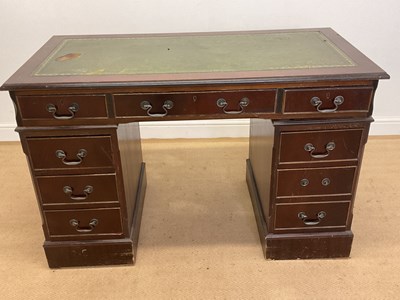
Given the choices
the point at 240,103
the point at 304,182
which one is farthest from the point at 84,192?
the point at 304,182

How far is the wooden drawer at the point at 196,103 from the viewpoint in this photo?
1444 millimetres

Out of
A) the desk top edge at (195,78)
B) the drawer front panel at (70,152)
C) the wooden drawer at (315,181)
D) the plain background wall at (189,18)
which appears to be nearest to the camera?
the desk top edge at (195,78)

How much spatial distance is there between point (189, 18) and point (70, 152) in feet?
4.30

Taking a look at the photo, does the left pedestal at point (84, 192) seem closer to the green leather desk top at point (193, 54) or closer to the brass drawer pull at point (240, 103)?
the green leather desk top at point (193, 54)

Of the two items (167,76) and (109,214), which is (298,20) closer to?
(167,76)

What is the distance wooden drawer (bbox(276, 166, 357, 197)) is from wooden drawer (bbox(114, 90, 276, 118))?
30 cm

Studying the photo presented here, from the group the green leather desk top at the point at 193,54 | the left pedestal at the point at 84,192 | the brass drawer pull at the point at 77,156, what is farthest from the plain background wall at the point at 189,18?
the brass drawer pull at the point at 77,156

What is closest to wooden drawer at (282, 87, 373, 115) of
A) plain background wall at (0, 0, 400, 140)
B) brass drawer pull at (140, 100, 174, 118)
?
brass drawer pull at (140, 100, 174, 118)

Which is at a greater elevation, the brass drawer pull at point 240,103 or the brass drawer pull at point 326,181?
the brass drawer pull at point 240,103

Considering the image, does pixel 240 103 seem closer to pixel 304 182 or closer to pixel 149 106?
pixel 149 106

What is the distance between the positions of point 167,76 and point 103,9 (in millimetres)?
1229

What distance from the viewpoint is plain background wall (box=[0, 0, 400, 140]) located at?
7.93 feet

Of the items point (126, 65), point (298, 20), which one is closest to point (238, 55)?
point (126, 65)

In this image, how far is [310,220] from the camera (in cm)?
171
